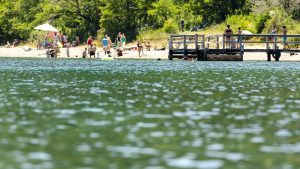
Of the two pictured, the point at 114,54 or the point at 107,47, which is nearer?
the point at 107,47

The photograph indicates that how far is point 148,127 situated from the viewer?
17.3 m

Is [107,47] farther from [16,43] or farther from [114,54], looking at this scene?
[16,43]

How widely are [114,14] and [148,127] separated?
200ft

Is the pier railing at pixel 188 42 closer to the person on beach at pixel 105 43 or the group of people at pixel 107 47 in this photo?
the group of people at pixel 107 47

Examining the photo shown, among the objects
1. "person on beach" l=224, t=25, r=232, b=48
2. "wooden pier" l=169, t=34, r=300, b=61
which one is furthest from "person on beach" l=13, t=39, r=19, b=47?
"person on beach" l=224, t=25, r=232, b=48

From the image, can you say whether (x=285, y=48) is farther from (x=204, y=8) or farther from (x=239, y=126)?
(x=239, y=126)

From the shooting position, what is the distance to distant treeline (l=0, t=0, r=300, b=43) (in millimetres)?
74250

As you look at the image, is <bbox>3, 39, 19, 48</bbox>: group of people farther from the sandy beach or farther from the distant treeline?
the sandy beach

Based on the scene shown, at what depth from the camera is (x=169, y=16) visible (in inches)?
3041

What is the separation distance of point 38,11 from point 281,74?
2044 inches

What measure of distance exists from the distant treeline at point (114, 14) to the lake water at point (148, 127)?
43941 millimetres

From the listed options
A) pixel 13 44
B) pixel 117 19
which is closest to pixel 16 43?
pixel 13 44

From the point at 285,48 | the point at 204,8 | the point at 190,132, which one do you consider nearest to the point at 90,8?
the point at 204,8

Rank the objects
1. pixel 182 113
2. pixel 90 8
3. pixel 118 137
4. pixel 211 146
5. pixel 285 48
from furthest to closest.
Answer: pixel 90 8 → pixel 285 48 → pixel 182 113 → pixel 118 137 → pixel 211 146
